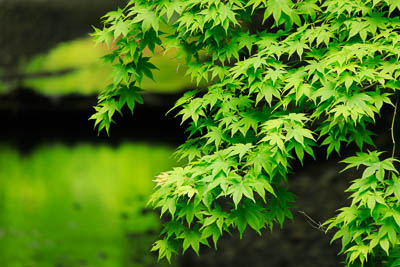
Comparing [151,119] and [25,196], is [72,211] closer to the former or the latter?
[25,196]

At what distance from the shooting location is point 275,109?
2615 millimetres

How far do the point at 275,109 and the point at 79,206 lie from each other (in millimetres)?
3039

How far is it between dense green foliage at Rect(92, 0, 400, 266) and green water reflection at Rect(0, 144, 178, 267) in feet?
6.94

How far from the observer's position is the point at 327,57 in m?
2.49

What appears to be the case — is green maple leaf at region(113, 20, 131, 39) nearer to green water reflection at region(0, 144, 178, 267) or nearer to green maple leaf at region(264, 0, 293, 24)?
green maple leaf at region(264, 0, 293, 24)

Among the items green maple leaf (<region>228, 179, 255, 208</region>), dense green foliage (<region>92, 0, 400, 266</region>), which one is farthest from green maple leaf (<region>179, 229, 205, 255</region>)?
green maple leaf (<region>228, 179, 255, 208</region>)

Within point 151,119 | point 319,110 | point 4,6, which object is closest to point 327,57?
point 319,110

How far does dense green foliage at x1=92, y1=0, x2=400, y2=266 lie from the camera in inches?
92.1

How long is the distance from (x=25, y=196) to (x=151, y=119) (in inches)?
61.4

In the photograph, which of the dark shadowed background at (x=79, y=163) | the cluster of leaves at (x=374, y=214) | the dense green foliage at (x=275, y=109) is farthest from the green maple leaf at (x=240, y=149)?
the dark shadowed background at (x=79, y=163)

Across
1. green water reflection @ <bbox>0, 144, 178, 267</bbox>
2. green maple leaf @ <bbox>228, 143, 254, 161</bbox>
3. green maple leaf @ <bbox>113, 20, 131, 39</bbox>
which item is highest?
green maple leaf @ <bbox>113, 20, 131, 39</bbox>

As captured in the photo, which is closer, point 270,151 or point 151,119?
point 270,151

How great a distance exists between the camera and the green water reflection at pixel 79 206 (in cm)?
497

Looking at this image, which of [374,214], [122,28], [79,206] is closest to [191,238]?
[374,214]
